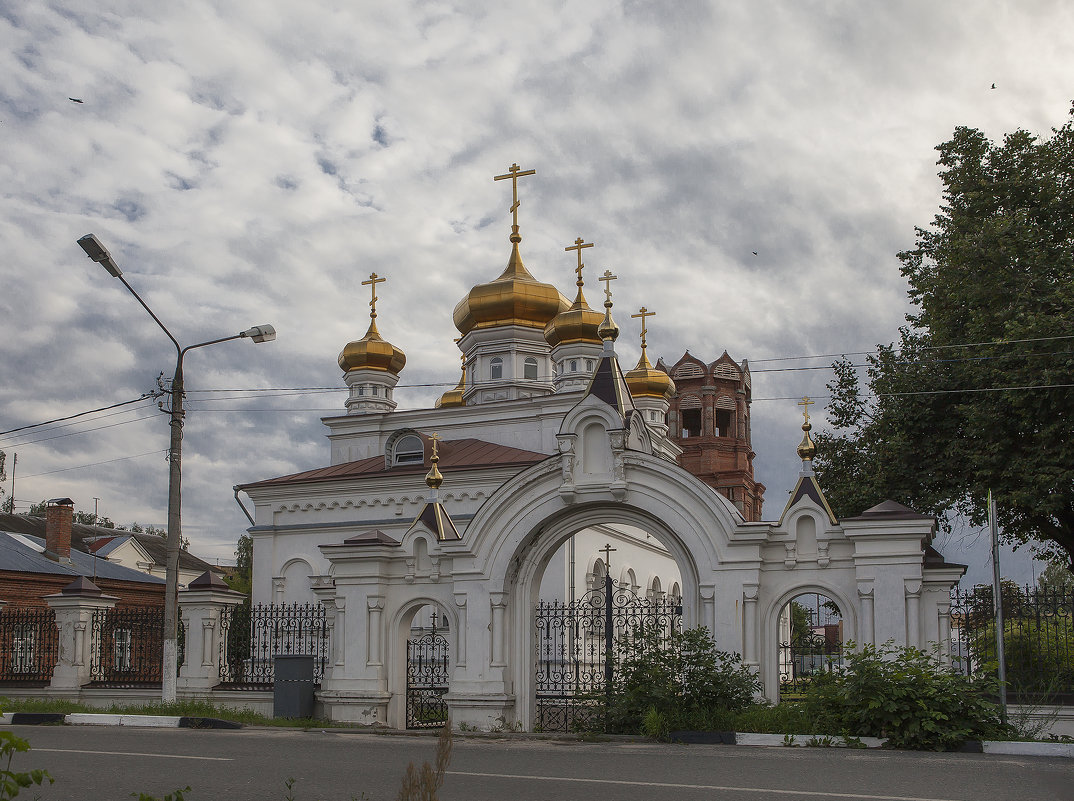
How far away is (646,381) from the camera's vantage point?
38.5 m

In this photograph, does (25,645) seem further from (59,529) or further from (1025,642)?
(1025,642)

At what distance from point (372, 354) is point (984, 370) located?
2284 centimetres

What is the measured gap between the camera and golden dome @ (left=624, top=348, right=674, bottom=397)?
38.5 meters

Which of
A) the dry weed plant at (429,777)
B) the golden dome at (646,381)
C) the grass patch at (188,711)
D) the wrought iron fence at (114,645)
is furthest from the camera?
the golden dome at (646,381)

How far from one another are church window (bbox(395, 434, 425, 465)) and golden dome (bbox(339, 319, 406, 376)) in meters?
6.32

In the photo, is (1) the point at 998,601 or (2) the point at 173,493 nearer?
(1) the point at 998,601

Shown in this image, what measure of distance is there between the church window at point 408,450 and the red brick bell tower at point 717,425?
25.3m

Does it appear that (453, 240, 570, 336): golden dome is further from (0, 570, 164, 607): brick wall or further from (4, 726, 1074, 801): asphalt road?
(4, 726, 1074, 801): asphalt road

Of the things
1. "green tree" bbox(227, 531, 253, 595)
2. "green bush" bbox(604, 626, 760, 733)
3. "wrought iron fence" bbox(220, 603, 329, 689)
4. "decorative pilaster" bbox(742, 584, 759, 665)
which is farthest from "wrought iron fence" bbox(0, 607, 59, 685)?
"green tree" bbox(227, 531, 253, 595)

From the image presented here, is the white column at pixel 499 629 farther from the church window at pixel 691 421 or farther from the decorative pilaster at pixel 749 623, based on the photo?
the church window at pixel 691 421

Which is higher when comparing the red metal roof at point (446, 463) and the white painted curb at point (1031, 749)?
the red metal roof at point (446, 463)

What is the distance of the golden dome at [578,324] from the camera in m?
33.6

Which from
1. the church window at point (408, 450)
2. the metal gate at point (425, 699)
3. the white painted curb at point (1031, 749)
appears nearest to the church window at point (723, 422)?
the church window at point (408, 450)

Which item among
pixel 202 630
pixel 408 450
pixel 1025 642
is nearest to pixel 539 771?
pixel 1025 642
